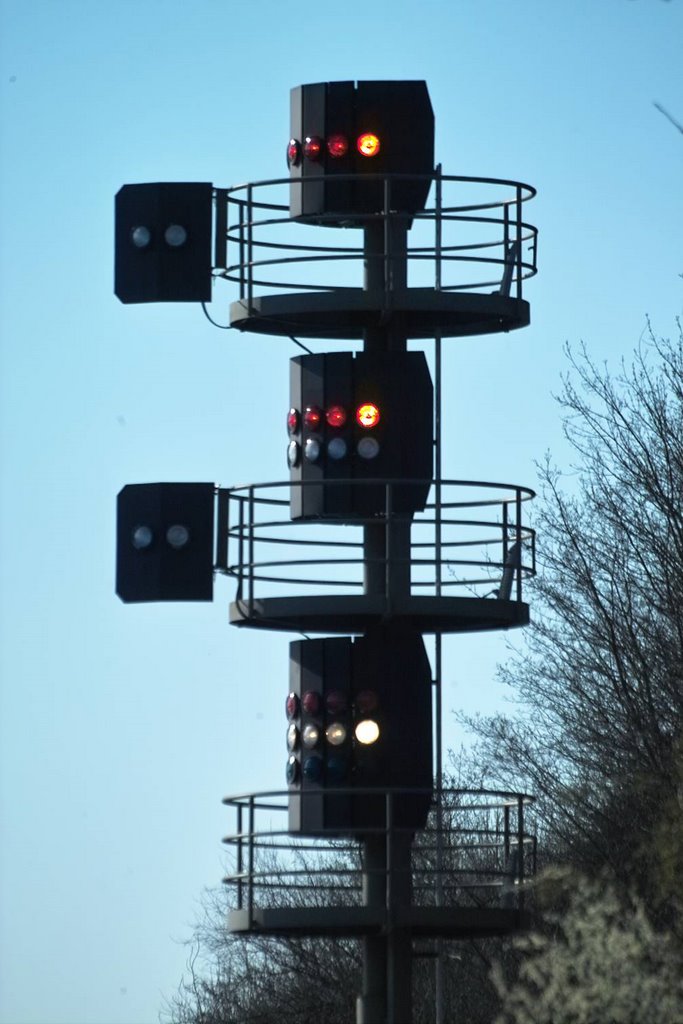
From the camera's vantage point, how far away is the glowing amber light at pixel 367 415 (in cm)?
2603

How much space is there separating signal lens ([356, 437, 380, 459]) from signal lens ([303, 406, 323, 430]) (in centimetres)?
44

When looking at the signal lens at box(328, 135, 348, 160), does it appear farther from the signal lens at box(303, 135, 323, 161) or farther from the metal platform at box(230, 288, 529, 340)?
the metal platform at box(230, 288, 529, 340)

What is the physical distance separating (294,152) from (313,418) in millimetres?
2627

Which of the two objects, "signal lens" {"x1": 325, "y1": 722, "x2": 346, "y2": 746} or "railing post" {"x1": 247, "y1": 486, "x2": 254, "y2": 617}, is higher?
"railing post" {"x1": 247, "y1": 486, "x2": 254, "y2": 617}

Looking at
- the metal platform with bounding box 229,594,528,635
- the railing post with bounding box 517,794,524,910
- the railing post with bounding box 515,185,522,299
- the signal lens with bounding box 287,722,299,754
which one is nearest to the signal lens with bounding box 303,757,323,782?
the signal lens with bounding box 287,722,299,754

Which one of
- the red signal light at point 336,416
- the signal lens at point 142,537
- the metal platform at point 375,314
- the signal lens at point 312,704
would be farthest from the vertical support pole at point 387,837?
the signal lens at point 142,537

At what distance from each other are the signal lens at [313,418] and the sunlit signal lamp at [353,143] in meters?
1.85

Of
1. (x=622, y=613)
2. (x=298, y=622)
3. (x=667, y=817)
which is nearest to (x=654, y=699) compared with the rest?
(x=622, y=613)

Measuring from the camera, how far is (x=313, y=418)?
1026 inches

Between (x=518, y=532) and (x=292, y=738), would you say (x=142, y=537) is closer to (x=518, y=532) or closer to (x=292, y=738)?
(x=292, y=738)

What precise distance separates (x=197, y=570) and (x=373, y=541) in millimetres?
1691

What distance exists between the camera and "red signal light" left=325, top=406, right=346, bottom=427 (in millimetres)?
26047

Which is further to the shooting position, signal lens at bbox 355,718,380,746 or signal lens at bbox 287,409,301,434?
signal lens at bbox 287,409,301,434

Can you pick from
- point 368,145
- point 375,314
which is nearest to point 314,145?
point 368,145
